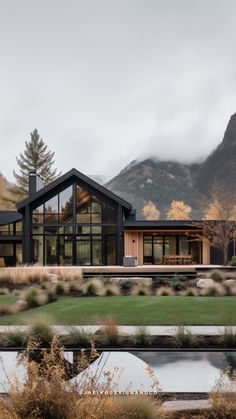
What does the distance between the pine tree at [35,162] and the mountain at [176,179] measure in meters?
47.2

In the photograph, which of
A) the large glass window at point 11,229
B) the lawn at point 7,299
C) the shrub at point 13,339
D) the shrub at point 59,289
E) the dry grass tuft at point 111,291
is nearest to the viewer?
the shrub at point 13,339

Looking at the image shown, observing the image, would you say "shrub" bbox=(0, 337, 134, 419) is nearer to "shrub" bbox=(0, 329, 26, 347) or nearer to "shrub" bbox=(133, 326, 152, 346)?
"shrub" bbox=(133, 326, 152, 346)

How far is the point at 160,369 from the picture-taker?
22.9ft

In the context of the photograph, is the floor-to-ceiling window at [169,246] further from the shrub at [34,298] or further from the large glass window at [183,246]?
the shrub at [34,298]

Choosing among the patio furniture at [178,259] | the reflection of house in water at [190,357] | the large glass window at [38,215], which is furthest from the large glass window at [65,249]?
the reflection of house in water at [190,357]

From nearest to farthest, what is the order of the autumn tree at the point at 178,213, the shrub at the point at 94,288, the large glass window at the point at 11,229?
the shrub at the point at 94,288 < the large glass window at the point at 11,229 < the autumn tree at the point at 178,213

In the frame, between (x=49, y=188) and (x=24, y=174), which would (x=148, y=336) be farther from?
(x=24, y=174)

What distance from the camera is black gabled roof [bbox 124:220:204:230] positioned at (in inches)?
1150

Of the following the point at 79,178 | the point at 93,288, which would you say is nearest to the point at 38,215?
the point at 79,178

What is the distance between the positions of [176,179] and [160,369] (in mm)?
117055

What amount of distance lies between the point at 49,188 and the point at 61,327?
63.0 feet

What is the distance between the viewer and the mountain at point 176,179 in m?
110

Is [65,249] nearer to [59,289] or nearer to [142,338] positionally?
[59,289]

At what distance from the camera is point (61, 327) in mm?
9945
